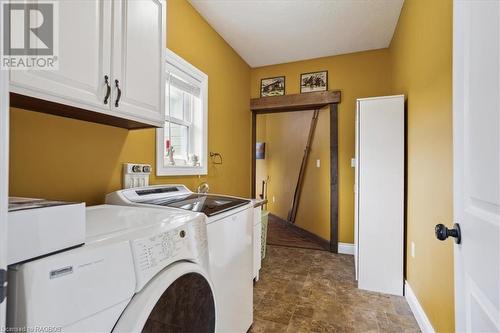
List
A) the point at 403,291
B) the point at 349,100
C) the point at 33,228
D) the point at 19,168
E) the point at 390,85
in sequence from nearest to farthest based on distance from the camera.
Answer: the point at 33,228 < the point at 19,168 < the point at 403,291 < the point at 390,85 < the point at 349,100

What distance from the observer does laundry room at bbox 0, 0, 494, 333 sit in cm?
63

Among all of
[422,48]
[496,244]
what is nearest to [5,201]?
[496,244]

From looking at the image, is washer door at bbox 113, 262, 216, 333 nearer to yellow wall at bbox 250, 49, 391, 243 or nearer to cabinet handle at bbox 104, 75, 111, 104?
cabinet handle at bbox 104, 75, 111, 104

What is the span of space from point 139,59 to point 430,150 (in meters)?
1.90

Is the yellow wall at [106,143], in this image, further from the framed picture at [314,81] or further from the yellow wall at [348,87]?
the yellow wall at [348,87]

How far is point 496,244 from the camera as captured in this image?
→ 586 mm

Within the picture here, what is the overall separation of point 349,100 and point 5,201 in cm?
356

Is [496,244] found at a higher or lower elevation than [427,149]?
lower

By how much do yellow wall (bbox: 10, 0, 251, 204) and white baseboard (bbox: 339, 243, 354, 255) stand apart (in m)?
1.69

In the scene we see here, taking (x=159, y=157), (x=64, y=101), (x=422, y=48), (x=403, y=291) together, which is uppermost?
(x=422, y=48)

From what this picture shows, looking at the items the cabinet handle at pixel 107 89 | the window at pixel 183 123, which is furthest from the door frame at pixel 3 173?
the window at pixel 183 123

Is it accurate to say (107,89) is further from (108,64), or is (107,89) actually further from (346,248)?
(346,248)

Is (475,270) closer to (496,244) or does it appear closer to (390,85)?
(496,244)

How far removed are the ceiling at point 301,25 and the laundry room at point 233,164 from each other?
3 cm
